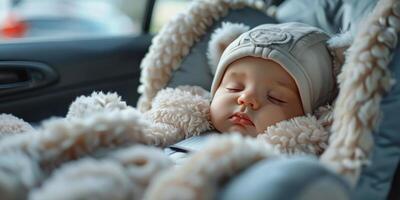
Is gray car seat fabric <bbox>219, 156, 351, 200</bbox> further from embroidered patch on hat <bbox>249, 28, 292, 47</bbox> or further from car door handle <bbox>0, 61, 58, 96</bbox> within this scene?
car door handle <bbox>0, 61, 58, 96</bbox>

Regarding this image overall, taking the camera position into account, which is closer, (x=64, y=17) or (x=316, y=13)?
(x=316, y=13)

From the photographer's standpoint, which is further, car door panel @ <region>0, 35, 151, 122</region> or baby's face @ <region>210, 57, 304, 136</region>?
car door panel @ <region>0, 35, 151, 122</region>

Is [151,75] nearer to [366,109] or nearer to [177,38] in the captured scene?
→ [177,38]

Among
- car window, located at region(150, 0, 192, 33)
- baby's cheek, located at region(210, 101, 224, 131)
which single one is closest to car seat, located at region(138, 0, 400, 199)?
baby's cheek, located at region(210, 101, 224, 131)

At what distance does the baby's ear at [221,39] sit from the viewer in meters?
1.33

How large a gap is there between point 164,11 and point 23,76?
3.64 feet

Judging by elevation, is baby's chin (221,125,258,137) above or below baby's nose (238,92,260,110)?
below

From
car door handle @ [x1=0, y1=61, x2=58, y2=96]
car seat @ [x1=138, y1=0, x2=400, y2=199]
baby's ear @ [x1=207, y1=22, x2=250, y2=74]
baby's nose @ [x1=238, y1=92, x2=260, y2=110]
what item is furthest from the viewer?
car door handle @ [x1=0, y1=61, x2=58, y2=96]

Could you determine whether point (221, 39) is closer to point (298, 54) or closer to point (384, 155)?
point (298, 54)

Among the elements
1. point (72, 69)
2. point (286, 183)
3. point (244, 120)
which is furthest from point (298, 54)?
point (72, 69)

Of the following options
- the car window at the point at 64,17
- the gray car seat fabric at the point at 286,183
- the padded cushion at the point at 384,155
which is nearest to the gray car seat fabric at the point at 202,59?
the padded cushion at the point at 384,155

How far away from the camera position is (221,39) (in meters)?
1.33

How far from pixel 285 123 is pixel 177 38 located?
452mm

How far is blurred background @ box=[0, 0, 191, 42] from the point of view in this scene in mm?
2705
